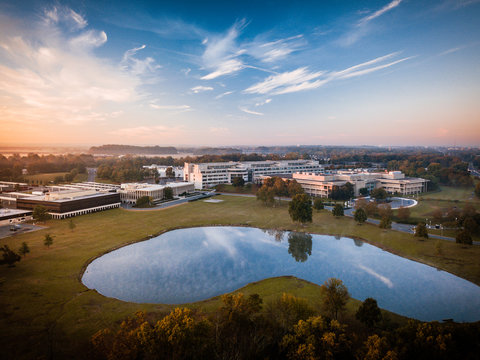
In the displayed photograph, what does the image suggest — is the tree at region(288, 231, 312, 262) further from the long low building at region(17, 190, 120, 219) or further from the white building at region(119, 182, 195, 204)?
the long low building at region(17, 190, 120, 219)

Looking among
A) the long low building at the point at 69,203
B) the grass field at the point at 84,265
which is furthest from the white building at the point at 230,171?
Answer: the grass field at the point at 84,265

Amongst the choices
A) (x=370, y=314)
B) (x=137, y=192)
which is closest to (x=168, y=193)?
(x=137, y=192)

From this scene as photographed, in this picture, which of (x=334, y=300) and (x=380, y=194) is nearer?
(x=334, y=300)

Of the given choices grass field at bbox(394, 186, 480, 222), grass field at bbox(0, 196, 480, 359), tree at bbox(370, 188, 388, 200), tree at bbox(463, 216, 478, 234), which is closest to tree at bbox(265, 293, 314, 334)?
grass field at bbox(0, 196, 480, 359)

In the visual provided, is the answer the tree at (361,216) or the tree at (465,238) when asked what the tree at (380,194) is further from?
the tree at (465,238)

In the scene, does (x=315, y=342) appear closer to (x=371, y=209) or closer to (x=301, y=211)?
(x=301, y=211)

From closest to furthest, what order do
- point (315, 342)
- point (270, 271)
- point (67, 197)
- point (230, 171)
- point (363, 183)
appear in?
1. point (315, 342)
2. point (270, 271)
3. point (67, 197)
4. point (363, 183)
5. point (230, 171)
